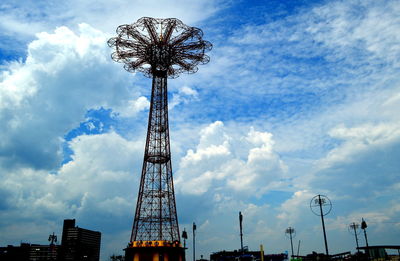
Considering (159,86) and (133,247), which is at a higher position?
(159,86)

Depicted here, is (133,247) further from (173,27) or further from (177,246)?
(173,27)

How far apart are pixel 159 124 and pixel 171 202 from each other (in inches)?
565

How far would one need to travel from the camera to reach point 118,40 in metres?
57.2

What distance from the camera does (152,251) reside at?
53.3 metres

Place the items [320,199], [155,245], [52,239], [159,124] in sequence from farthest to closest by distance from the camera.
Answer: [52,239], [159,124], [155,245], [320,199]

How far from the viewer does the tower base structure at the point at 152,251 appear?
2095 inches

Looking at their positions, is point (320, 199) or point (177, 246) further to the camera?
point (177, 246)

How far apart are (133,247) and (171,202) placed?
9.56m

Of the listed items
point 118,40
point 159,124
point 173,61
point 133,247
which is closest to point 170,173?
point 159,124

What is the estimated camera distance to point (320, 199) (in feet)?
148

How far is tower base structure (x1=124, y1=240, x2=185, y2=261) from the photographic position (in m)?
53.2

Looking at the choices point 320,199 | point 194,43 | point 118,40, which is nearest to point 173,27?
point 194,43

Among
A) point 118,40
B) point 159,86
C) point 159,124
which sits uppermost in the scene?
point 118,40

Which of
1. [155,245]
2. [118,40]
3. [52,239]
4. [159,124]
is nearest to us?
[155,245]
